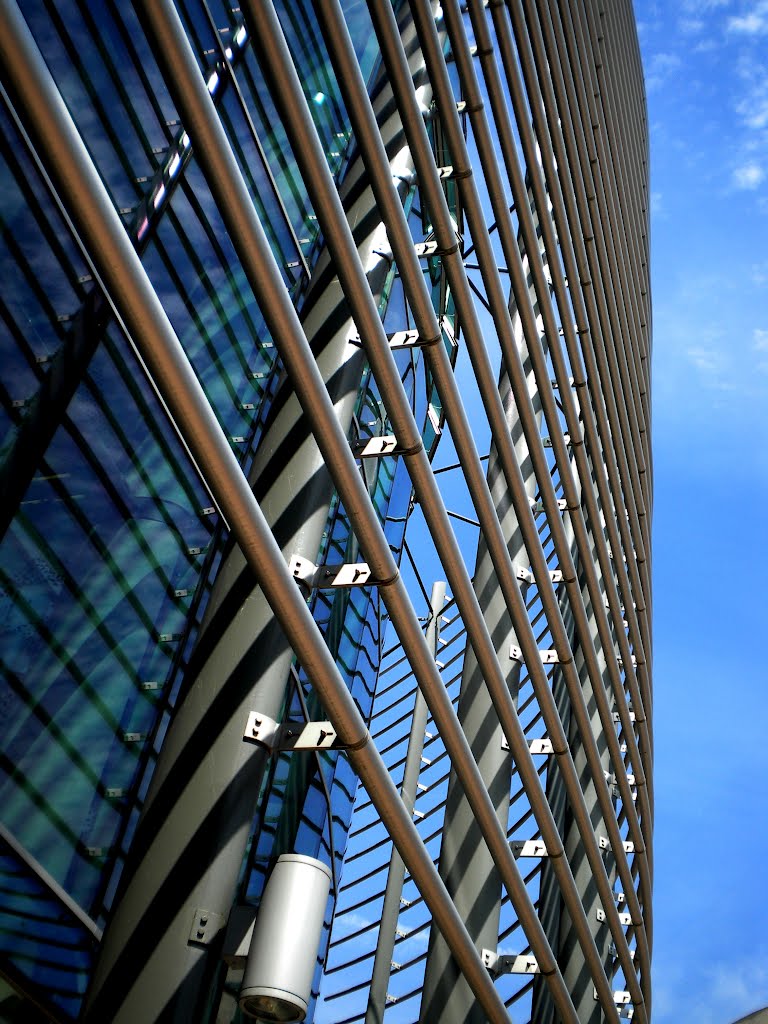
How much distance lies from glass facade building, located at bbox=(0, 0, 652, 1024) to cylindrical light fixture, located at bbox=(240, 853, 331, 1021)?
11 centimetres

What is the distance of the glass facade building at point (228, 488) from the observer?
420 centimetres

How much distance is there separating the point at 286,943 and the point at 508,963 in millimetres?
4523

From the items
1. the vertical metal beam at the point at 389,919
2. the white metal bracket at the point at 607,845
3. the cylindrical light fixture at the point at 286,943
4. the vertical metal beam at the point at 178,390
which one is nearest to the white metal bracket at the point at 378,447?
the vertical metal beam at the point at 178,390

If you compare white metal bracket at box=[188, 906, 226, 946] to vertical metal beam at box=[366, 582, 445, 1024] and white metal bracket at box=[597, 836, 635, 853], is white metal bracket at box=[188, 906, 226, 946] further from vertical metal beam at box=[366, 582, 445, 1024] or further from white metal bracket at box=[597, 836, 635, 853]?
white metal bracket at box=[597, 836, 635, 853]

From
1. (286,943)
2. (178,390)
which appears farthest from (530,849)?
(178,390)

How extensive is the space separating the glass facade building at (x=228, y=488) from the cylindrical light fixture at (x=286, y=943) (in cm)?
11

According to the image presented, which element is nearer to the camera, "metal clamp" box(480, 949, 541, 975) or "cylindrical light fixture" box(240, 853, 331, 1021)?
"cylindrical light fixture" box(240, 853, 331, 1021)

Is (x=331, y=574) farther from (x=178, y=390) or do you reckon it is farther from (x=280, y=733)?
(x=178, y=390)

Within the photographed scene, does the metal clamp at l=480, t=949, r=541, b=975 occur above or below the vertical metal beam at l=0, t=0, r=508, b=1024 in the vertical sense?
above

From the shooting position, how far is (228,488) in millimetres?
3717

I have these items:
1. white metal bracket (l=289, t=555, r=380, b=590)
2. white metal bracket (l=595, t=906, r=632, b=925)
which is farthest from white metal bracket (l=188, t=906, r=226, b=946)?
white metal bracket (l=595, t=906, r=632, b=925)

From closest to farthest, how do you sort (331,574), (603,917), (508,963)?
(331,574) < (508,963) < (603,917)

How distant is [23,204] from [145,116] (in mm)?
1566

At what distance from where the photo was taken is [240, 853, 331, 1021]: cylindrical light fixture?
409 centimetres
